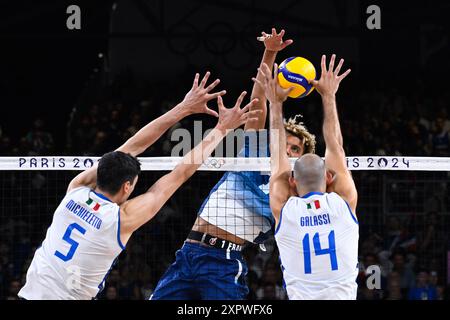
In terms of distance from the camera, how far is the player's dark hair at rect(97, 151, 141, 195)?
652 cm

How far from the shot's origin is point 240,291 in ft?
25.5

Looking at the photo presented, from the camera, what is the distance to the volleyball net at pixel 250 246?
13016 mm

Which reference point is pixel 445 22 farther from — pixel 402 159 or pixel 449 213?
pixel 402 159

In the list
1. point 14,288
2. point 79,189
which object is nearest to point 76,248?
point 79,189

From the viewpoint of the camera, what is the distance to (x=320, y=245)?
6434 mm

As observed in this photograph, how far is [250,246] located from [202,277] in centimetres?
609

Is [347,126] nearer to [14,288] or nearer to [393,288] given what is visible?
[393,288]

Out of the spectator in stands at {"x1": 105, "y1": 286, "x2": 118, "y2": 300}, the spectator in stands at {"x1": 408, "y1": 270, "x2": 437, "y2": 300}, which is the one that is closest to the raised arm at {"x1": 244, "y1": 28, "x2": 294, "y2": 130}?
the spectator in stands at {"x1": 105, "y1": 286, "x2": 118, "y2": 300}

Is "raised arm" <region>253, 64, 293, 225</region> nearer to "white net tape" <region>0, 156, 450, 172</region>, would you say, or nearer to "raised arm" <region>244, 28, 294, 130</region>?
"raised arm" <region>244, 28, 294, 130</region>

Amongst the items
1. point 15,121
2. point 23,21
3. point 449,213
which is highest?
point 23,21

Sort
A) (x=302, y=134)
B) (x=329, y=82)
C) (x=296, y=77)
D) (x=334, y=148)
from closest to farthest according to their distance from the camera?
1. (x=334, y=148)
2. (x=329, y=82)
3. (x=296, y=77)
4. (x=302, y=134)

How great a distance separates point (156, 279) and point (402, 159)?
6042mm

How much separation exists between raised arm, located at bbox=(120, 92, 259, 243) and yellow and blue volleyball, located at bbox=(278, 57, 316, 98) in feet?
2.08

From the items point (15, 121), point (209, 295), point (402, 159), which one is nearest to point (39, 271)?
point (209, 295)
